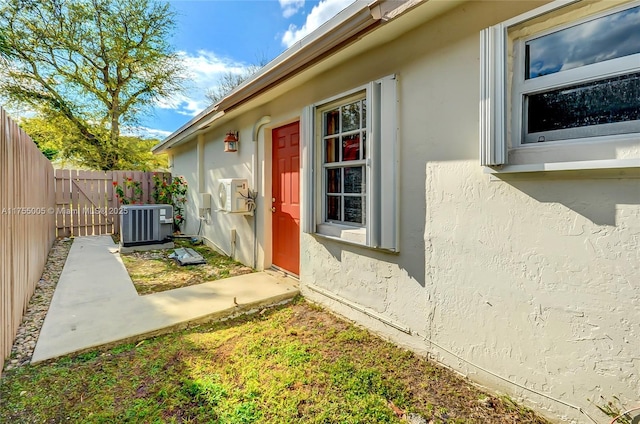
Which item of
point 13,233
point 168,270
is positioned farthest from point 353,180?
point 168,270

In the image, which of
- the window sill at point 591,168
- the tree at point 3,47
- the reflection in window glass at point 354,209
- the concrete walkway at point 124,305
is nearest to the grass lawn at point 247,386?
the concrete walkway at point 124,305

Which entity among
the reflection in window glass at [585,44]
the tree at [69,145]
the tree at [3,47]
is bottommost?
the reflection in window glass at [585,44]

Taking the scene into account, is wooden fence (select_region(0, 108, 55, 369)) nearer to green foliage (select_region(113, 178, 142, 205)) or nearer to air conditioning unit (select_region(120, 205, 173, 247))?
air conditioning unit (select_region(120, 205, 173, 247))

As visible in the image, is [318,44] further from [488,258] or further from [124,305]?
[124,305]

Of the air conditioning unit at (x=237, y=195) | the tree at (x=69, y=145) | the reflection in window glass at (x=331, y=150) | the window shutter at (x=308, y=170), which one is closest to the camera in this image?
the reflection in window glass at (x=331, y=150)

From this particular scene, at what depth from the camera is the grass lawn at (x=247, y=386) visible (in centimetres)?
209

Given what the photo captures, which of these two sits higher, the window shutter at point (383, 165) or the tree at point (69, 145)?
the tree at point (69, 145)

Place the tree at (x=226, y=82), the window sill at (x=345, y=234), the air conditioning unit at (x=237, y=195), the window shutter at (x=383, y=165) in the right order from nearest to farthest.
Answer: the window shutter at (x=383, y=165)
the window sill at (x=345, y=234)
the air conditioning unit at (x=237, y=195)
the tree at (x=226, y=82)

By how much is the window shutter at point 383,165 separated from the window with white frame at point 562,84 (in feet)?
3.01

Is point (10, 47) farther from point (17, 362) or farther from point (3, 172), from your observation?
point (17, 362)

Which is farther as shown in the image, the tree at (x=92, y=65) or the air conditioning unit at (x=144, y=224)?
the tree at (x=92, y=65)

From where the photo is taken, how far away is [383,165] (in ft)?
9.96

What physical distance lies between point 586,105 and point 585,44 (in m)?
0.39

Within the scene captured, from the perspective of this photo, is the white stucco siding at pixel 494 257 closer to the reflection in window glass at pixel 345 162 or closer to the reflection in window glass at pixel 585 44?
the reflection in window glass at pixel 585 44
